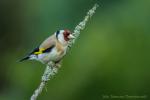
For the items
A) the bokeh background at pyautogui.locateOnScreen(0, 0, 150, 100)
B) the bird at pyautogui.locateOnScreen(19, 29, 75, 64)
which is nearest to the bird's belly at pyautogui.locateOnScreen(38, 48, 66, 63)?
the bird at pyautogui.locateOnScreen(19, 29, 75, 64)

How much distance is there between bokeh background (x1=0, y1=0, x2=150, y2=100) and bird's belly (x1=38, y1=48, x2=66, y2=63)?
82.8 inches

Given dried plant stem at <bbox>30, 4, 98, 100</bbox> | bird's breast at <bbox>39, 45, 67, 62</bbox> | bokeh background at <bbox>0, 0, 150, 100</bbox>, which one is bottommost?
dried plant stem at <bbox>30, 4, 98, 100</bbox>

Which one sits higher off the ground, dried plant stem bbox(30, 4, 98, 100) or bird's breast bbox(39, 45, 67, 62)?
bird's breast bbox(39, 45, 67, 62)

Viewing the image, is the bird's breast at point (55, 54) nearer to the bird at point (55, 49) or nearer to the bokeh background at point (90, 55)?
the bird at point (55, 49)

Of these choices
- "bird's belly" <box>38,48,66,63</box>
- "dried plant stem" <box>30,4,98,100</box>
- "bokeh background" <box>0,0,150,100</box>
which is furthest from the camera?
"bokeh background" <box>0,0,150,100</box>

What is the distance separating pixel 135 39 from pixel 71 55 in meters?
0.74

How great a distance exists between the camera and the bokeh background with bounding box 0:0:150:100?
25.6ft

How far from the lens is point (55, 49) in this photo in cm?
536

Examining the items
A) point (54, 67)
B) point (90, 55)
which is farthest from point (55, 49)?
point (90, 55)

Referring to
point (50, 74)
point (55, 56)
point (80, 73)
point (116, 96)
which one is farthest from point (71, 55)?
point (50, 74)

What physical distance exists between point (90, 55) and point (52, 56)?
2.82 metres

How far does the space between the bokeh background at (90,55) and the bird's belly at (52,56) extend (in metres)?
2.10

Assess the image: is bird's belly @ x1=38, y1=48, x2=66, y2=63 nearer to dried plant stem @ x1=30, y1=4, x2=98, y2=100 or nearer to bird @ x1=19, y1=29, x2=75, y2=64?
bird @ x1=19, y1=29, x2=75, y2=64

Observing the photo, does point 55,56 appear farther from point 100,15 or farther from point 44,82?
point 100,15
